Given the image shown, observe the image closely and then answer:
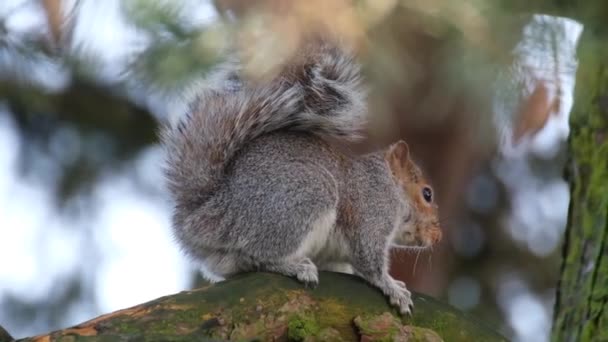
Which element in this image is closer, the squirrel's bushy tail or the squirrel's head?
the squirrel's bushy tail

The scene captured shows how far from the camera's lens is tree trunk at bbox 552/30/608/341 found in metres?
1.96

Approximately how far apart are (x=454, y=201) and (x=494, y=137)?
1.43 m

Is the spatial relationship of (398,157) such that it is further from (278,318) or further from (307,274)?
(278,318)

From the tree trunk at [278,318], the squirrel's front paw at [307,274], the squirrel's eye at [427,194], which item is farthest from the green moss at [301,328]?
the squirrel's eye at [427,194]

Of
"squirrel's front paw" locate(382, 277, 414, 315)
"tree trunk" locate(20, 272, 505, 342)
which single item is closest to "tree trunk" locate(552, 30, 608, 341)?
"tree trunk" locate(20, 272, 505, 342)

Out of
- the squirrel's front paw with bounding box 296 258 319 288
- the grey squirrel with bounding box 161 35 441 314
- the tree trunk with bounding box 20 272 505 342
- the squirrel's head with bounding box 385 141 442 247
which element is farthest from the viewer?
the squirrel's head with bounding box 385 141 442 247

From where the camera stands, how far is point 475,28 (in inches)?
71.2

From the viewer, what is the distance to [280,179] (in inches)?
86.3

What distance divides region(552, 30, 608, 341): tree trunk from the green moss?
547 mm

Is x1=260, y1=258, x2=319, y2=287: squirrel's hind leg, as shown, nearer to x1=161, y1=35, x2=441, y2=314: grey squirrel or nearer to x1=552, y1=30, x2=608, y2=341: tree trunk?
x1=161, y1=35, x2=441, y2=314: grey squirrel

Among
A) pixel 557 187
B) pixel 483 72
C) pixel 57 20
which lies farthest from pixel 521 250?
pixel 57 20

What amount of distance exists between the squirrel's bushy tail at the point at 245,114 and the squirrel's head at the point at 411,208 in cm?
30

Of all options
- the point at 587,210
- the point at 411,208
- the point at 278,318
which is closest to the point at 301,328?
the point at 278,318

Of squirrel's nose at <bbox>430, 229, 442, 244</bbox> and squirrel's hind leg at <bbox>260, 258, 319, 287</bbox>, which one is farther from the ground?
squirrel's nose at <bbox>430, 229, 442, 244</bbox>
